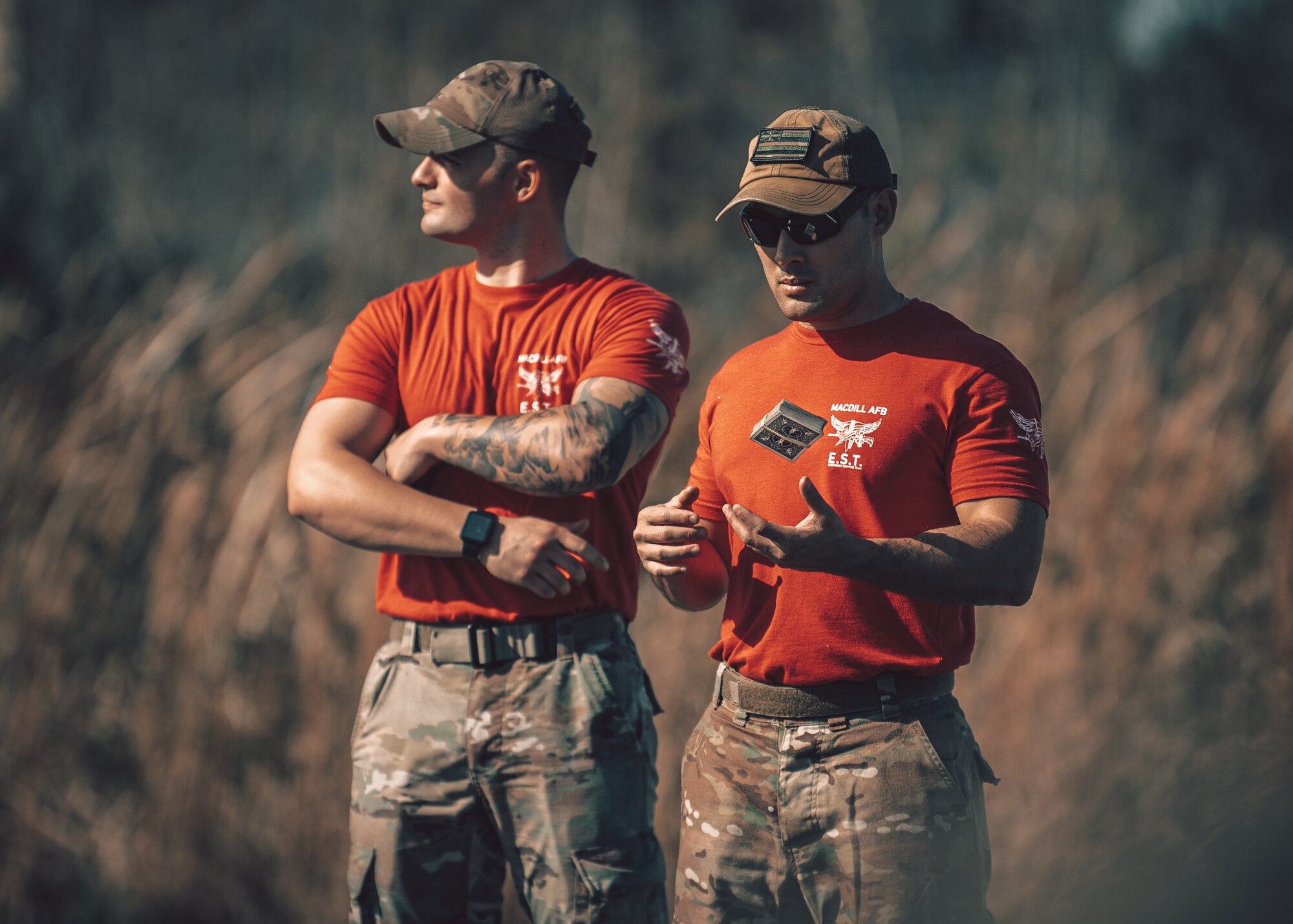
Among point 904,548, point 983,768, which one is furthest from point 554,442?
point 983,768

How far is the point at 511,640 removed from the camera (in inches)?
96.4

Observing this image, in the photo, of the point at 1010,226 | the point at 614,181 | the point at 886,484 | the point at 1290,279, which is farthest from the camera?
the point at 614,181

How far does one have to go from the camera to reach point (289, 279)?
6.15 meters

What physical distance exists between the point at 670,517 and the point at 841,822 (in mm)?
585

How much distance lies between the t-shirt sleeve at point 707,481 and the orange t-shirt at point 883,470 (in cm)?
10

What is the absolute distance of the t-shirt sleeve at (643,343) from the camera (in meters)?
2.47

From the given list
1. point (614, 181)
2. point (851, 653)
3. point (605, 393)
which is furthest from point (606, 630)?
point (614, 181)

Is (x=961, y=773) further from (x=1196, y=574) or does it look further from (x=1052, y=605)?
(x=1196, y=574)

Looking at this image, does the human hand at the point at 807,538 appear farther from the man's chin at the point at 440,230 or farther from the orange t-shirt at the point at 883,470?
the man's chin at the point at 440,230

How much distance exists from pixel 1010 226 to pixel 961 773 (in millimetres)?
4350

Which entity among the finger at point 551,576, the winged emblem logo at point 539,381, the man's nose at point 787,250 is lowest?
the finger at point 551,576

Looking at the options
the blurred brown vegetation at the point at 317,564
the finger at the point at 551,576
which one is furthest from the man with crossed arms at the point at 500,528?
the blurred brown vegetation at the point at 317,564

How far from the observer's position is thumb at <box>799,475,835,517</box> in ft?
5.48

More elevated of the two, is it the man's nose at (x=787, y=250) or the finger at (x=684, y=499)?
the man's nose at (x=787, y=250)
